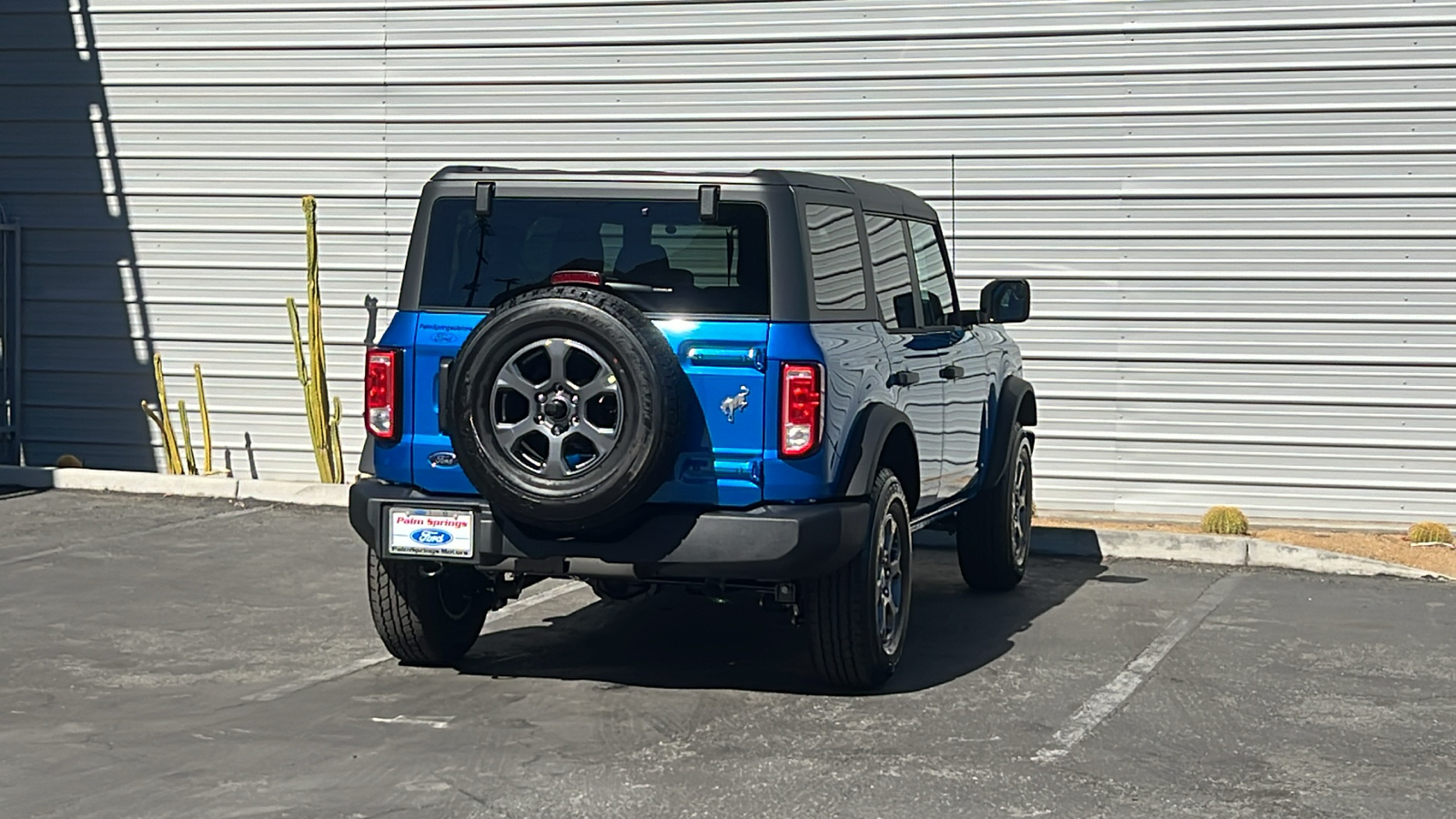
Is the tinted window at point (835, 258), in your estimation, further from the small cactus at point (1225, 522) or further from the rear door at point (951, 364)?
the small cactus at point (1225, 522)

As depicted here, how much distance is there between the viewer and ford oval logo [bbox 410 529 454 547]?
6.98m

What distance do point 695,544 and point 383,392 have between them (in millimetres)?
1337

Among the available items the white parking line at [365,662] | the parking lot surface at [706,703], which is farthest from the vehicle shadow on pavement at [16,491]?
the white parking line at [365,662]

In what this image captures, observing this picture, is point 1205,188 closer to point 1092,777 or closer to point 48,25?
point 1092,777

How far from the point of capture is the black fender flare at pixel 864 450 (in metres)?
7.04

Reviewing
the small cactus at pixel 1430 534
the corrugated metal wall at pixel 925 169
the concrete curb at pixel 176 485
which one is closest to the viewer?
the small cactus at pixel 1430 534

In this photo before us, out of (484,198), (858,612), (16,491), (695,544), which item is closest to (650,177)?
(484,198)

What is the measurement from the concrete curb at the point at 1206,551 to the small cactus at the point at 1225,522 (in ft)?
Result: 1.86

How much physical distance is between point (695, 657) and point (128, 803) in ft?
9.51

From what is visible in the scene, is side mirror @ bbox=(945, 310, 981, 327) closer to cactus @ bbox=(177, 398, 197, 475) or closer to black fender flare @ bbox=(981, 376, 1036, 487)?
black fender flare @ bbox=(981, 376, 1036, 487)

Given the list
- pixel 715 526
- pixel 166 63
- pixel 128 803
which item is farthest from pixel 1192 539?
pixel 166 63

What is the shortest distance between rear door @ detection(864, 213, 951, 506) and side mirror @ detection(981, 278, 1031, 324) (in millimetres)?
595

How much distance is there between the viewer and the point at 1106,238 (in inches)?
494

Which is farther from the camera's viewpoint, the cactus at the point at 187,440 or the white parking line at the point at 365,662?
the cactus at the point at 187,440
